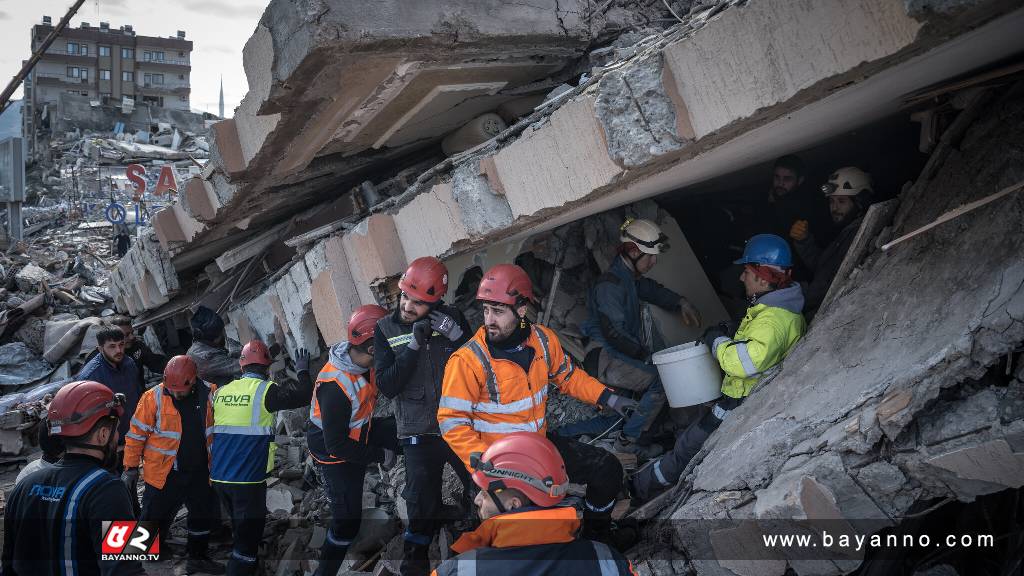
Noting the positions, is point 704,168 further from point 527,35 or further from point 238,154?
point 238,154

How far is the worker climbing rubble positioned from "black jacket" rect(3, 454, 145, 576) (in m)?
3.03

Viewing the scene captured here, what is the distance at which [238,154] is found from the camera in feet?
15.6

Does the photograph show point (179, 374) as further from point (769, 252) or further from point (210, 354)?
point (769, 252)

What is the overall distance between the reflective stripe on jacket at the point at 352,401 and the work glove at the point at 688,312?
7.57 ft

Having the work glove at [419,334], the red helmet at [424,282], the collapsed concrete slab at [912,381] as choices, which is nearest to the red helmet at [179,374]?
the red helmet at [424,282]

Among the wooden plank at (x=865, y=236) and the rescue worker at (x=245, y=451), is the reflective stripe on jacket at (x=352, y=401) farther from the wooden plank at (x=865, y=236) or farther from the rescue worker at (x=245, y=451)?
the wooden plank at (x=865, y=236)

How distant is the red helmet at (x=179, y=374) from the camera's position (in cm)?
502

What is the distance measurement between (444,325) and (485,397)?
62 cm

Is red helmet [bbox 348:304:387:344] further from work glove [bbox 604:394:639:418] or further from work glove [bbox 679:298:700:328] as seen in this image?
work glove [bbox 679:298:700:328]

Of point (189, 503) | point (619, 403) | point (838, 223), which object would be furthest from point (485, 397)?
point (189, 503)

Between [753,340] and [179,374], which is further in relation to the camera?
[179,374]

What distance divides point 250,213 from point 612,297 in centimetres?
349

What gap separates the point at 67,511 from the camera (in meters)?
2.90

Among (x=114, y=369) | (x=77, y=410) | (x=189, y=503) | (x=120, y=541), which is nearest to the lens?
(x=120, y=541)
